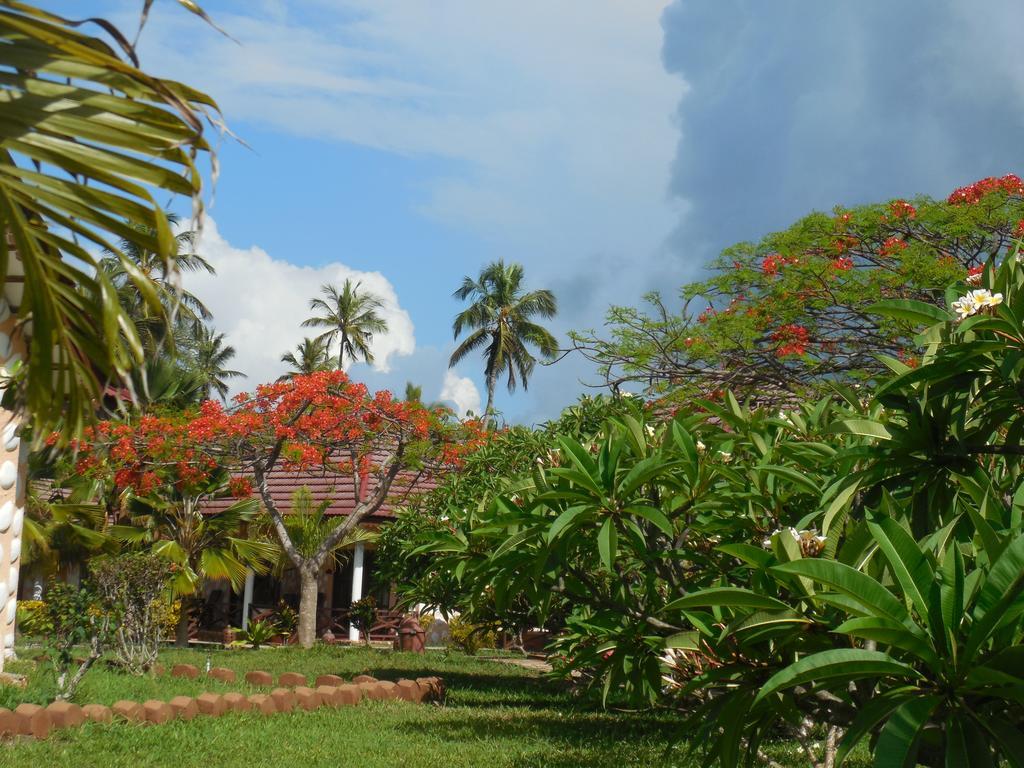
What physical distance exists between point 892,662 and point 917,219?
10.8m

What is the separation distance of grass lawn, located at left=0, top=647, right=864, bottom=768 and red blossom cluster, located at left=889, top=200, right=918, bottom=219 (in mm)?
6460

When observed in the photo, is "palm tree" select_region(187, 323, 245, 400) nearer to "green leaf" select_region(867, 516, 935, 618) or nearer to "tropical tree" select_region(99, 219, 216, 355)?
"tropical tree" select_region(99, 219, 216, 355)

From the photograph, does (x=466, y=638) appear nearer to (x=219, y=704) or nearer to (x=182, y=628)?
(x=182, y=628)

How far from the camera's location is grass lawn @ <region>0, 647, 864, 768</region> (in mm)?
7137

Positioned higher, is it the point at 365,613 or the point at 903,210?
the point at 903,210

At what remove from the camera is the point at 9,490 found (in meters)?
10.1

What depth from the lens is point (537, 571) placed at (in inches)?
141

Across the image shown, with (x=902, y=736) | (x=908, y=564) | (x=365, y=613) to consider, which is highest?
(x=365, y=613)

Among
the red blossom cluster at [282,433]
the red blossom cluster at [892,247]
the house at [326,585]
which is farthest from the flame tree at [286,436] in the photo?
the red blossom cluster at [892,247]

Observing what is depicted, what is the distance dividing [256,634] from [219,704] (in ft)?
35.9

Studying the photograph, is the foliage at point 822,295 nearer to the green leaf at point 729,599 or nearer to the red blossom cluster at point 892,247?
the red blossom cluster at point 892,247

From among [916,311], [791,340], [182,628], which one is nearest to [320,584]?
[182,628]

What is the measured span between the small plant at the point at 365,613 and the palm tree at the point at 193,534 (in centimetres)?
225

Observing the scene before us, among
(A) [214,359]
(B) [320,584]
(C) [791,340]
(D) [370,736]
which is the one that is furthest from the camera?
(A) [214,359]
